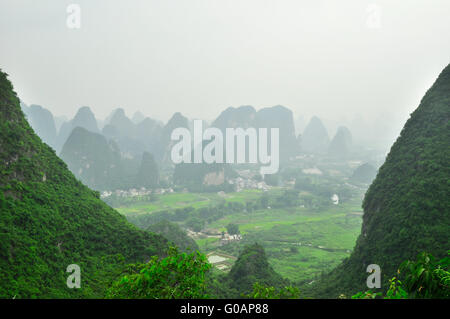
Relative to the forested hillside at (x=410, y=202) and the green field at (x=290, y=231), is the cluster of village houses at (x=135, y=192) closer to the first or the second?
the green field at (x=290, y=231)

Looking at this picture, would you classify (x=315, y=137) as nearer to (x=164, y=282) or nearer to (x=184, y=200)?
(x=184, y=200)

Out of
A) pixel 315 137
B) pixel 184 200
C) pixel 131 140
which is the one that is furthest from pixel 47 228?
pixel 315 137

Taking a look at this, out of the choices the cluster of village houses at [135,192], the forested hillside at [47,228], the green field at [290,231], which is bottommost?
the green field at [290,231]

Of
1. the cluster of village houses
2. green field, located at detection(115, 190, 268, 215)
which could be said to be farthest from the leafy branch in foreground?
the cluster of village houses

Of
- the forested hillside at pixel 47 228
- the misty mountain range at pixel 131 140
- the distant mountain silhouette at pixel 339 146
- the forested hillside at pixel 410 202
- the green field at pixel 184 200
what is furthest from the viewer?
the distant mountain silhouette at pixel 339 146

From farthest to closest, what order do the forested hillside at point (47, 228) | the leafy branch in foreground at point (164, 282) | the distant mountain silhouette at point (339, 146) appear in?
the distant mountain silhouette at point (339, 146) → the forested hillside at point (47, 228) → the leafy branch in foreground at point (164, 282)

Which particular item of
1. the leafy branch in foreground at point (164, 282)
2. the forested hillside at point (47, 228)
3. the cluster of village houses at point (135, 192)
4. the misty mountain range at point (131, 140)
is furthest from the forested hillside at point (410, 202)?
the misty mountain range at point (131, 140)

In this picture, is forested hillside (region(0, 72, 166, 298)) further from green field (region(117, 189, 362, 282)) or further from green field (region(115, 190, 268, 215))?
green field (region(115, 190, 268, 215))
